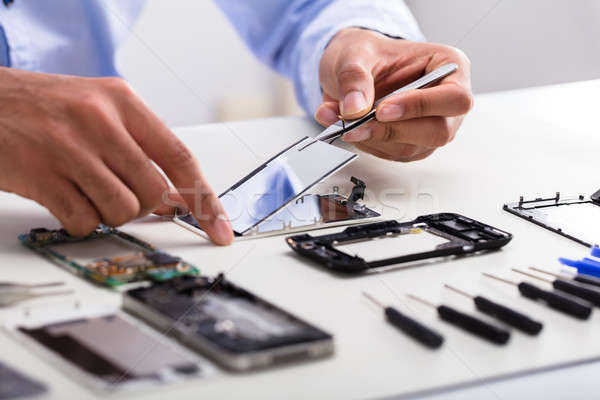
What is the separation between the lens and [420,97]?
937 millimetres

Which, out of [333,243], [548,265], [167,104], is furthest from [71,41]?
[167,104]

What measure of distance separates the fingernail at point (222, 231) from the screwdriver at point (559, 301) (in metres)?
0.29

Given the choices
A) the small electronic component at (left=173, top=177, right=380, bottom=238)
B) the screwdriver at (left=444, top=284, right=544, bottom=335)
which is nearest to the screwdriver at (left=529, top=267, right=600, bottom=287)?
the screwdriver at (left=444, top=284, right=544, bottom=335)

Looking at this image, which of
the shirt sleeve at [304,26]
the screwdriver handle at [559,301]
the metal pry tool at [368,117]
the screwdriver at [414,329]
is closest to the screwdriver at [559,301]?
the screwdriver handle at [559,301]

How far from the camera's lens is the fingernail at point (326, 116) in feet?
3.35

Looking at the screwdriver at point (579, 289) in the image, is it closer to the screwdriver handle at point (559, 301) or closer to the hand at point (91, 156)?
the screwdriver handle at point (559, 301)

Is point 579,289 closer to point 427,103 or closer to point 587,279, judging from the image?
point 587,279

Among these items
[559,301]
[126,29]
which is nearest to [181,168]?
[559,301]

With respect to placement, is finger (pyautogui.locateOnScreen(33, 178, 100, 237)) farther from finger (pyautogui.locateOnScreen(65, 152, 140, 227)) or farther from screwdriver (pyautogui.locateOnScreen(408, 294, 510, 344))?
screwdriver (pyautogui.locateOnScreen(408, 294, 510, 344))

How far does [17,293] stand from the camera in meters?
0.56

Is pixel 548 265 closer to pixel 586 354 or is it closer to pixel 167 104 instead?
pixel 586 354

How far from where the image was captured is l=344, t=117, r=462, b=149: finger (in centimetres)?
96

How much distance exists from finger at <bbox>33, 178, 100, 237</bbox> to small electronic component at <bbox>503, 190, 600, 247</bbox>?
486mm

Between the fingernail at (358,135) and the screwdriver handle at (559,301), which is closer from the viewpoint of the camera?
the screwdriver handle at (559,301)
